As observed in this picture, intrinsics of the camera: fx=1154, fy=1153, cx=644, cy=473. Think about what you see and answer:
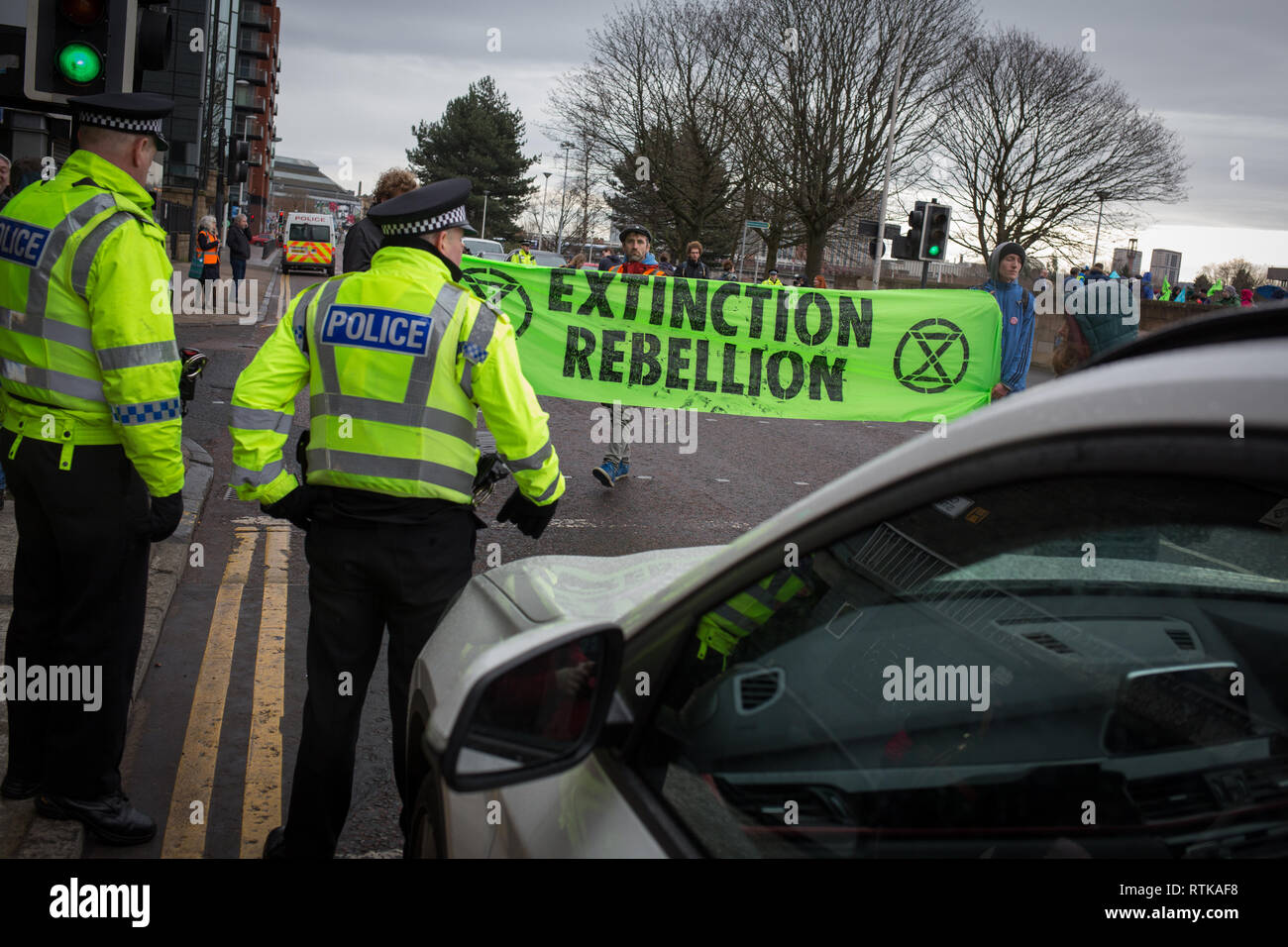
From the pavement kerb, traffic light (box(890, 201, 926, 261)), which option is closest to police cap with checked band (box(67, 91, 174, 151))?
the pavement kerb

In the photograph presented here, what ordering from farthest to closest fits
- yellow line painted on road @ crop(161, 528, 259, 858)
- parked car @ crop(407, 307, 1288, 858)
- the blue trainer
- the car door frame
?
the blue trainer
yellow line painted on road @ crop(161, 528, 259, 858)
parked car @ crop(407, 307, 1288, 858)
the car door frame

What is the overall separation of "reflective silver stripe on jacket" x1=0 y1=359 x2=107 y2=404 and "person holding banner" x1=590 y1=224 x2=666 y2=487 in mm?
5771

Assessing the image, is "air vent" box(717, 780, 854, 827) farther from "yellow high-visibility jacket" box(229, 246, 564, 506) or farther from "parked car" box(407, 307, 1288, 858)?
"yellow high-visibility jacket" box(229, 246, 564, 506)

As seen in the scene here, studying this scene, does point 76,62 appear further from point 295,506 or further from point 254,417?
point 295,506

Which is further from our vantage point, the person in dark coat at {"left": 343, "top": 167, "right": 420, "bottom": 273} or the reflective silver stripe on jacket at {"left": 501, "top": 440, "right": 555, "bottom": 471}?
the person in dark coat at {"left": 343, "top": 167, "right": 420, "bottom": 273}

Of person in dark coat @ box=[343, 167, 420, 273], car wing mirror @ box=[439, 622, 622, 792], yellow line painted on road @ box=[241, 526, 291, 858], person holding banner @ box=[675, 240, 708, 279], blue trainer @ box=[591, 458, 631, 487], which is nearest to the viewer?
car wing mirror @ box=[439, 622, 622, 792]

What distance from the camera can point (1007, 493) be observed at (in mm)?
1282

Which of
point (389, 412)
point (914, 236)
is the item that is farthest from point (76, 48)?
point (914, 236)

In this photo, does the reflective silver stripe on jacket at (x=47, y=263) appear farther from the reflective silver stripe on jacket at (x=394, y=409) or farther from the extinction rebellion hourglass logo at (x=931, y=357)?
the extinction rebellion hourglass logo at (x=931, y=357)

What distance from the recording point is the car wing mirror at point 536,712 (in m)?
1.62

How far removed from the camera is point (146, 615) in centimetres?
489

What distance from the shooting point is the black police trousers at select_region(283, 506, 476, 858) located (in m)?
3.11

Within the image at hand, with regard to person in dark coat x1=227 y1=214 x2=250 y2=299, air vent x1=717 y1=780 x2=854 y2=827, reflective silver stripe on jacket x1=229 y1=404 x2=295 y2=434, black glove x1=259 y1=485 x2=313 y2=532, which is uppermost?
person in dark coat x1=227 y1=214 x2=250 y2=299
